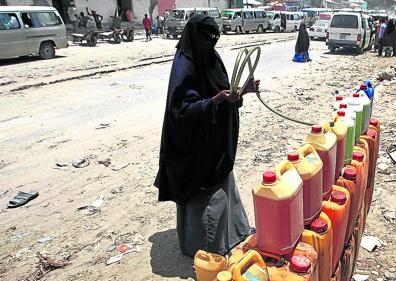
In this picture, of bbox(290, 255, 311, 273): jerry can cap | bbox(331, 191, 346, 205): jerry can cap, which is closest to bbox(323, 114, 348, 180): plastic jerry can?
bbox(331, 191, 346, 205): jerry can cap

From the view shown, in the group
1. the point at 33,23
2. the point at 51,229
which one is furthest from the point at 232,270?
the point at 33,23

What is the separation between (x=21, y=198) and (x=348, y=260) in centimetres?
314

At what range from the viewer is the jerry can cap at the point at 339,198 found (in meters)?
2.00

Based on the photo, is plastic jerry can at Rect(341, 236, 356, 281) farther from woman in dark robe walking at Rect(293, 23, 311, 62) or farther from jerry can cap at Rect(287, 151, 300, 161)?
woman in dark robe walking at Rect(293, 23, 311, 62)

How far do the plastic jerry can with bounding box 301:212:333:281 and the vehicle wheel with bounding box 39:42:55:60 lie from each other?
1401 cm

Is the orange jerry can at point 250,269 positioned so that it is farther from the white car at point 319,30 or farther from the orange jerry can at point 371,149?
the white car at point 319,30

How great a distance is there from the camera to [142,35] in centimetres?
2444

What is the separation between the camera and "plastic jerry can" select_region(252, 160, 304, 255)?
1.54 metres

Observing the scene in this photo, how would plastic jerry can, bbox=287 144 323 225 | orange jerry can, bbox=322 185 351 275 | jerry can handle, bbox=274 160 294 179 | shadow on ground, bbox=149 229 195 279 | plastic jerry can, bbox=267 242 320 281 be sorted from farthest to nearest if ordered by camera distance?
shadow on ground, bbox=149 229 195 279, orange jerry can, bbox=322 185 351 275, plastic jerry can, bbox=287 144 323 225, jerry can handle, bbox=274 160 294 179, plastic jerry can, bbox=267 242 320 281

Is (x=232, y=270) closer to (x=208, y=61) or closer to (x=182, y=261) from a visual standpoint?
(x=208, y=61)

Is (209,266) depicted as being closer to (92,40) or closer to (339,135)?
(339,135)

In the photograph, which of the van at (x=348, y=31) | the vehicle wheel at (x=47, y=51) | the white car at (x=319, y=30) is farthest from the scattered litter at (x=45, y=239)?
the white car at (x=319, y=30)

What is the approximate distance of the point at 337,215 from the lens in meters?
1.94

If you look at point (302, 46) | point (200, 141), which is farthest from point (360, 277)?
point (302, 46)
